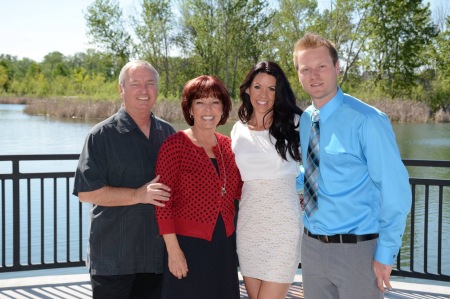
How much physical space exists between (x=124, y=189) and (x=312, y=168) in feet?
2.61

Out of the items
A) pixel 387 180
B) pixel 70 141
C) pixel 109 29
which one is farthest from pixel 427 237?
pixel 109 29

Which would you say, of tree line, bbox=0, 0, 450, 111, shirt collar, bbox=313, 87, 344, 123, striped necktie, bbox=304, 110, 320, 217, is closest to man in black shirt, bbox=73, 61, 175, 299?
striped necktie, bbox=304, 110, 320, 217

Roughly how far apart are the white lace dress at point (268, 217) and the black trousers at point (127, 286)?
1.40ft

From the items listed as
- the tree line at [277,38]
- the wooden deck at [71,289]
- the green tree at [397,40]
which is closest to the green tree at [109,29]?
the tree line at [277,38]

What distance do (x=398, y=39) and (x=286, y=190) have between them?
34769mm

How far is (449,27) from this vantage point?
34.0m

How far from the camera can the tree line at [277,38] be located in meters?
35.0

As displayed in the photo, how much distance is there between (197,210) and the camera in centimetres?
255

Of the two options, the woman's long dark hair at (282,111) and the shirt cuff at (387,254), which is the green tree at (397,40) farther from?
the shirt cuff at (387,254)

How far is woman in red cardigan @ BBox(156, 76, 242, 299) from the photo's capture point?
253cm

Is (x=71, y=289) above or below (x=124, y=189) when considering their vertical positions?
below

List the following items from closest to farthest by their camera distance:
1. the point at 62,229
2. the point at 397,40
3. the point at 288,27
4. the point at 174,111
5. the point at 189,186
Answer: the point at 189,186 < the point at 62,229 < the point at 174,111 < the point at 397,40 < the point at 288,27

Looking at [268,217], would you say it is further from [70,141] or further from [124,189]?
[70,141]

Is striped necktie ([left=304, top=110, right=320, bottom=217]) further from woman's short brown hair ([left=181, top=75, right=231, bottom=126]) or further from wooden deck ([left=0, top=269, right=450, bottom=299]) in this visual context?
wooden deck ([left=0, top=269, right=450, bottom=299])
